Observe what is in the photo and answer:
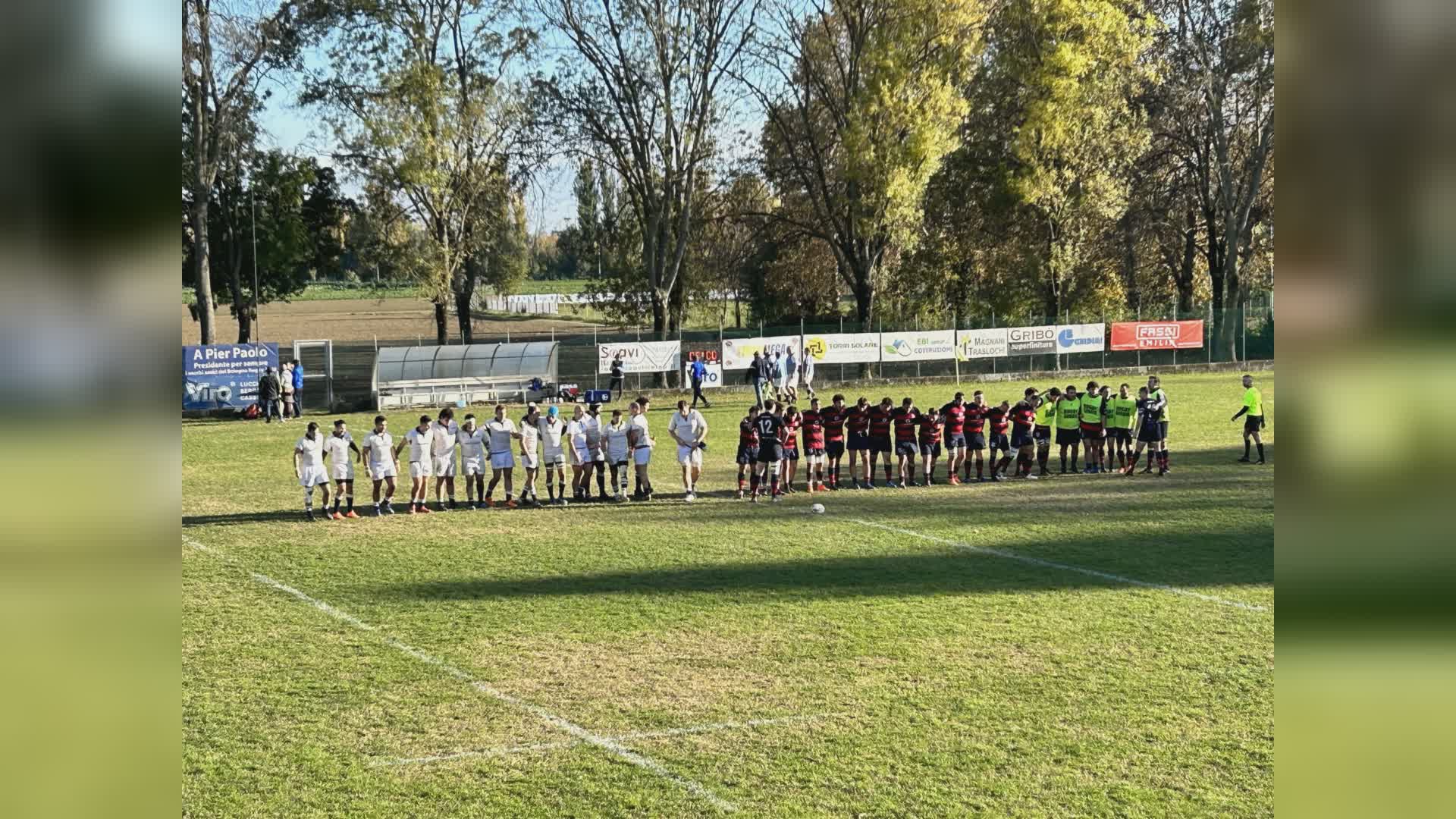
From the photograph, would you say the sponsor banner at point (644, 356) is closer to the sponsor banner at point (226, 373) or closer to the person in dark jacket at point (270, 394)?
the person in dark jacket at point (270, 394)

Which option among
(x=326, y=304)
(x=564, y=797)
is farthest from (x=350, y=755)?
(x=326, y=304)

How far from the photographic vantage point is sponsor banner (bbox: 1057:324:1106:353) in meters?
48.7

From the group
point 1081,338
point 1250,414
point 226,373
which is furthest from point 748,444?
point 1081,338

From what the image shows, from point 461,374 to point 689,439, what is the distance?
19.4 meters

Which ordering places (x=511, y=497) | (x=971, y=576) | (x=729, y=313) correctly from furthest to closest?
(x=729, y=313) < (x=511, y=497) < (x=971, y=576)

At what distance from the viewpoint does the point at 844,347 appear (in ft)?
147

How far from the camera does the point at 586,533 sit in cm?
1969

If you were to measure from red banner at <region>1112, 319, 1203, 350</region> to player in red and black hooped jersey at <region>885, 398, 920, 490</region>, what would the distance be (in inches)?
1097

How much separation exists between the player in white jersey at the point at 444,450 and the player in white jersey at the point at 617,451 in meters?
2.75

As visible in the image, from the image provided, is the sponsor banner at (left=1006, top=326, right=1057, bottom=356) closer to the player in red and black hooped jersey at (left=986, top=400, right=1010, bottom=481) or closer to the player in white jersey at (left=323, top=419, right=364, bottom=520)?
the player in red and black hooped jersey at (left=986, top=400, right=1010, bottom=481)
